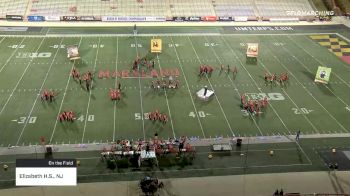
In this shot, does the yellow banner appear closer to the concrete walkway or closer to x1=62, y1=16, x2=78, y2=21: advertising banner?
x1=62, y1=16, x2=78, y2=21: advertising banner

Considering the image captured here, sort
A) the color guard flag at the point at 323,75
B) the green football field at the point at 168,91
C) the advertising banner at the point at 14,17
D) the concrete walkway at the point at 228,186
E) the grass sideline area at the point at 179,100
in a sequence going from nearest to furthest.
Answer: the concrete walkway at the point at 228,186
the grass sideline area at the point at 179,100
the green football field at the point at 168,91
the color guard flag at the point at 323,75
the advertising banner at the point at 14,17

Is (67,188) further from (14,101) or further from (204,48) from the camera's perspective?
(204,48)

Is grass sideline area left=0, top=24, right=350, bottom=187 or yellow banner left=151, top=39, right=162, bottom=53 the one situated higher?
yellow banner left=151, top=39, right=162, bottom=53

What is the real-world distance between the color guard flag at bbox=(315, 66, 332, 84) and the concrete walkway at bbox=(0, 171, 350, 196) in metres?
12.6

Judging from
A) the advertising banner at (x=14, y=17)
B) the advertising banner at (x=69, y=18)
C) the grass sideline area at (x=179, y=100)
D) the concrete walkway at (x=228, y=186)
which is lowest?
the concrete walkway at (x=228, y=186)

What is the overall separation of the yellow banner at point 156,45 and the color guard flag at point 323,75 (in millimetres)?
14558

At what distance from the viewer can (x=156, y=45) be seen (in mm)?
38094

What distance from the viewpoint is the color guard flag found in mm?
32281

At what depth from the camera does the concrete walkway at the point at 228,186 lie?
19.6 meters

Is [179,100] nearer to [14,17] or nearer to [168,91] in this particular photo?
[168,91]
